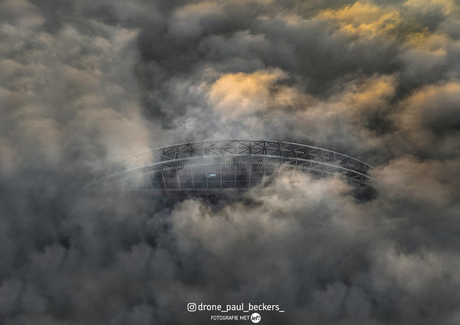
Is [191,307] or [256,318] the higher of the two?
[191,307]

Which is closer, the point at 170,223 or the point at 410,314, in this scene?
the point at 410,314

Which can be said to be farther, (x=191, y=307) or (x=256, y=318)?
(x=191, y=307)

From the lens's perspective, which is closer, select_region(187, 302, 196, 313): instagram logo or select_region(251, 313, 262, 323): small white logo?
select_region(251, 313, 262, 323): small white logo

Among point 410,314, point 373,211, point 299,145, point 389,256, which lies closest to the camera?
point 410,314

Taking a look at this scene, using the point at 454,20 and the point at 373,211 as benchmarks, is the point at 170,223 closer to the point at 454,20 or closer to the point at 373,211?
the point at 373,211

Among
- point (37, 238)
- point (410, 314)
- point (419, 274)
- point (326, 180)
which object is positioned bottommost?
point (410, 314)

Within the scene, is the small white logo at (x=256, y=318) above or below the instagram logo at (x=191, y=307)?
below

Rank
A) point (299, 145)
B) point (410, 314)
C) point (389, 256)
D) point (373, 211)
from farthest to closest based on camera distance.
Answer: point (299, 145)
point (373, 211)
point (389, 256)
point (410, 314)

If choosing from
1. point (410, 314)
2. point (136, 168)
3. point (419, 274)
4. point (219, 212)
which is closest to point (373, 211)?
point (419, 274)

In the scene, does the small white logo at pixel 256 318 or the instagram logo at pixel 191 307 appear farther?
the instagram logo at pixel 191 307

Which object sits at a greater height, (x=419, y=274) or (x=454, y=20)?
(x=454, y=20)

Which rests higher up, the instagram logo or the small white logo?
the instagram logo
